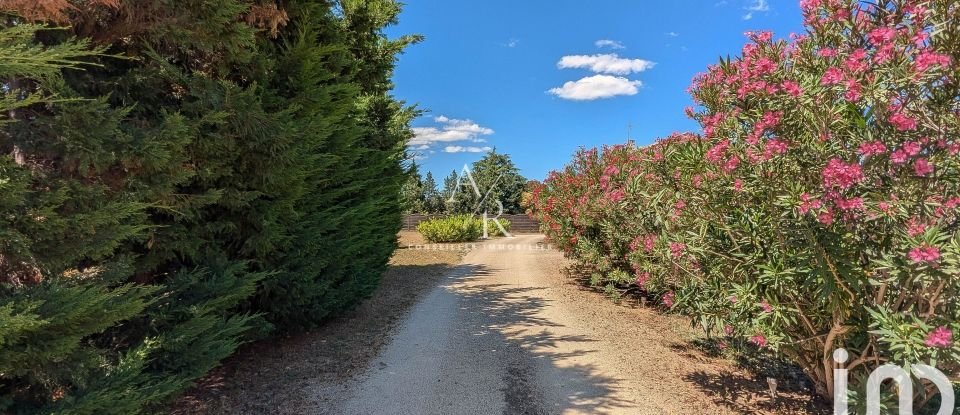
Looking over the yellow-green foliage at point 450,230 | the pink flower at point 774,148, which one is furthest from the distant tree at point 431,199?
the pink flower at point 774,148

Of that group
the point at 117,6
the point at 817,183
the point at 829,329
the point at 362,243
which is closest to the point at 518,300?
the point at 362,243

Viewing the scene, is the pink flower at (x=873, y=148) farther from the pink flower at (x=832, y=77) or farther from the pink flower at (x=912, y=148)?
the pink flower at (x=832, y=77)

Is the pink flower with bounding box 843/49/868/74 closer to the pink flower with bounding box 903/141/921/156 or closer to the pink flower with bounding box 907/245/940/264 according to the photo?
the pink flower with bounding box 903/141/921/156

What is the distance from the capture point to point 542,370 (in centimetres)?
425

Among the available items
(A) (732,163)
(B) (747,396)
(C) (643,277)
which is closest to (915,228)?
(A) (732,163)

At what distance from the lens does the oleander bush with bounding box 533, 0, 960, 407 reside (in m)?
2.10

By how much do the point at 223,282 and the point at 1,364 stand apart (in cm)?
133

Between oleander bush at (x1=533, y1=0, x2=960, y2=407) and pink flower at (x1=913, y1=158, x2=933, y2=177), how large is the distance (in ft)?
0.04

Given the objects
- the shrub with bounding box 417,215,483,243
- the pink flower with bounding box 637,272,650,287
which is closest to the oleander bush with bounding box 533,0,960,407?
the pink flower with bounding box 637,272,650,287

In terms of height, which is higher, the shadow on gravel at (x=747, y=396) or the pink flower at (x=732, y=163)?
the pink flower at (x=732, y=163)

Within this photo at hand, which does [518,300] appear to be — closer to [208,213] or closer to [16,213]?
[208,213]

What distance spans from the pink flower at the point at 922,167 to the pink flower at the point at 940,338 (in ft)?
2.40

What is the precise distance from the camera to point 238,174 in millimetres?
3457

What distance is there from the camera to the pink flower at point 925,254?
1.87 meters
